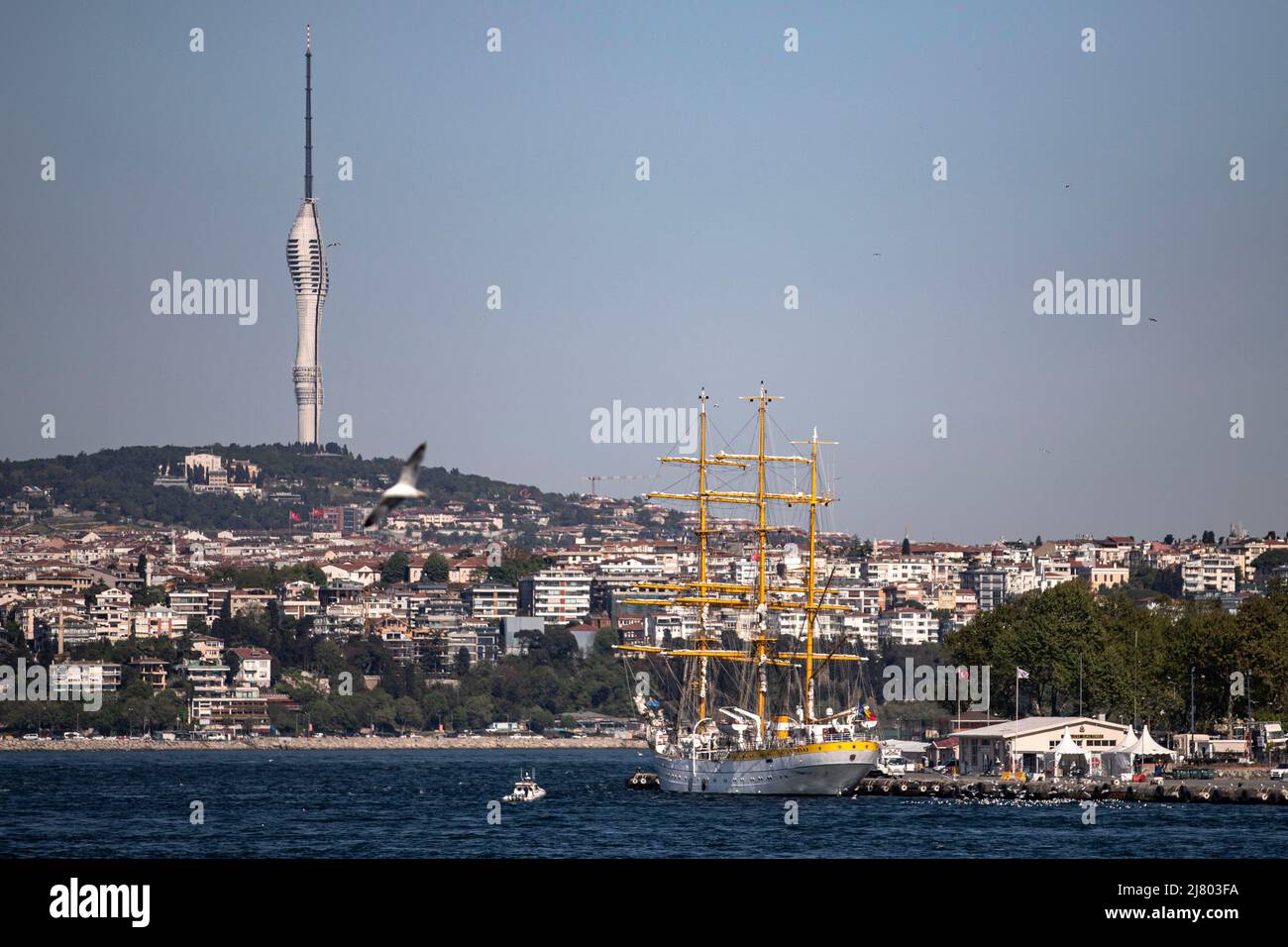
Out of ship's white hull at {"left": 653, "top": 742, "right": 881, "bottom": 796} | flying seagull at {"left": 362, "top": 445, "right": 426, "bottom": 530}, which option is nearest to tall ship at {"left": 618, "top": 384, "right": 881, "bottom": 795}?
ship's white hull at {"left": 653, "top": 742, "right": 881, "bottom": 796}

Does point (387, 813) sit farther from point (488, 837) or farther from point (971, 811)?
point (971, 811)

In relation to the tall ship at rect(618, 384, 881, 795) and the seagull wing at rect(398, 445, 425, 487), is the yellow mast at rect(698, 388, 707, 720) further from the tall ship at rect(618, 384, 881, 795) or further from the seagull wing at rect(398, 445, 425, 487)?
the seagull wing at rect(398, 445, 425, 487)

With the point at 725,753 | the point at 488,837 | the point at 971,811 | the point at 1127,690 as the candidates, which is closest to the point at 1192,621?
the point at 1127,690

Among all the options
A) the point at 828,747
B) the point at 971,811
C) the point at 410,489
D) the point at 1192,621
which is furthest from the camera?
the point at 1192,621

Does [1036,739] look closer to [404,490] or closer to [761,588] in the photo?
[761,588]

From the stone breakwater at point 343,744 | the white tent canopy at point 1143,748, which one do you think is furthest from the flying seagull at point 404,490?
the stone breakwater at point 343,744
